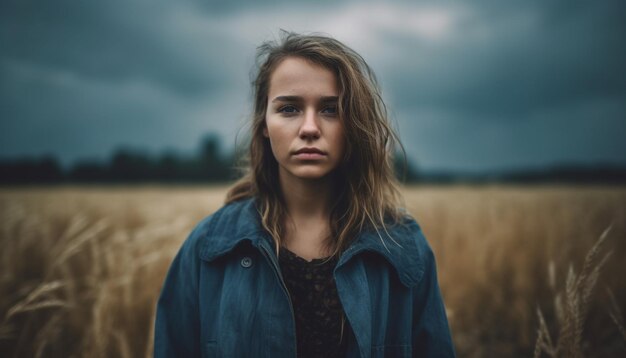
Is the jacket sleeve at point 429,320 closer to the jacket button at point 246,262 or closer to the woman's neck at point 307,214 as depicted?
the woman's neck at point 307,214

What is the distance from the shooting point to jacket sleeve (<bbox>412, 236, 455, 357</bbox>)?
131cm

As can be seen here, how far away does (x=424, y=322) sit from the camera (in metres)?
1.32

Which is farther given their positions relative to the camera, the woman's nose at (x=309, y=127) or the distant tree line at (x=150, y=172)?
the distant tree line at (x=150, y=172)

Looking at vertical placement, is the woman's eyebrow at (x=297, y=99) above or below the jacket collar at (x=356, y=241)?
above

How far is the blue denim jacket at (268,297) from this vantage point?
1.15 m

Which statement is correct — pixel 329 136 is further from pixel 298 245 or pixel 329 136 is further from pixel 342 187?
pixel 298 245

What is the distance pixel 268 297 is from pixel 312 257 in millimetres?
256

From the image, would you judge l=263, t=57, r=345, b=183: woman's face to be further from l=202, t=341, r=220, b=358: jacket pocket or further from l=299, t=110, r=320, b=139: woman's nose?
l=202, t=341, r=220, b=358: jacket pocket

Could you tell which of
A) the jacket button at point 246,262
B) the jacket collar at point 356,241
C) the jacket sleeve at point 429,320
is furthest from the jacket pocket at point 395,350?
the jacket button at point 246,262

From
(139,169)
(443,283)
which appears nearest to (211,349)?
(443,283)

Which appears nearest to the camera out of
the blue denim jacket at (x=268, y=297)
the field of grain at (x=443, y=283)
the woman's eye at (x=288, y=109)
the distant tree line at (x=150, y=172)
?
the blue denim jacket at (x=268, y=297)

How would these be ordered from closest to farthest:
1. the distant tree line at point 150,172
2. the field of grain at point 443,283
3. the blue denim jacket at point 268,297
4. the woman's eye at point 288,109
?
the blue denim jacket at point 268,297, the woman's eye at point 288,109, the field of grain at point 443,283, the distant tree line at point 150,172

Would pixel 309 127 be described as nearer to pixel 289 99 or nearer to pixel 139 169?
pixel 289 99

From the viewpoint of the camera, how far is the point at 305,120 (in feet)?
3.96
